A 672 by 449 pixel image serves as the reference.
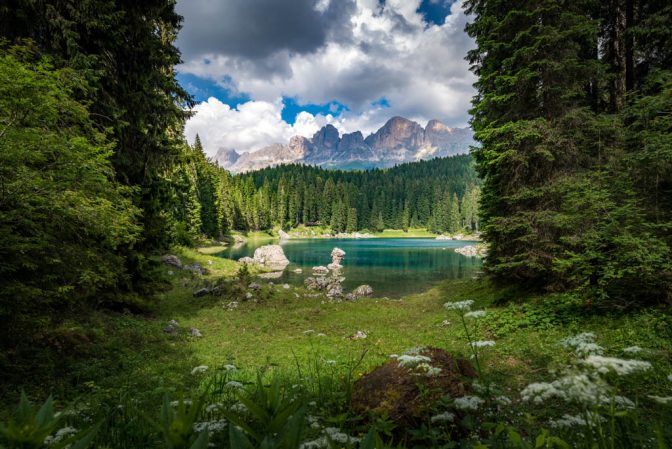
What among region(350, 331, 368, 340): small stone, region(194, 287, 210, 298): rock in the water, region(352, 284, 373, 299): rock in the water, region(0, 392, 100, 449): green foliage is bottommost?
region(352, 284, 373, 299): rock in the water

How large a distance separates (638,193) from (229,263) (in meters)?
30.7

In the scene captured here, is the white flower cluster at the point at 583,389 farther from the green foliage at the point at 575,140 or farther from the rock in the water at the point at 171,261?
the rock in the water at the point at 171,261

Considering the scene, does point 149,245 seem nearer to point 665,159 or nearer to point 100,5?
point 100,5

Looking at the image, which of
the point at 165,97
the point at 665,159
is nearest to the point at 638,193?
the point at 665,159

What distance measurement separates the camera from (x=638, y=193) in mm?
8266

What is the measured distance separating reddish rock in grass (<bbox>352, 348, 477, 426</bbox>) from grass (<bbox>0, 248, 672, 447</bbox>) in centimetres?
39

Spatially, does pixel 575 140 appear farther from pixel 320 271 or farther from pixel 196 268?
pixel 320 271

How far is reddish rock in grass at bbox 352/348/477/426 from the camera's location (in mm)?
3758

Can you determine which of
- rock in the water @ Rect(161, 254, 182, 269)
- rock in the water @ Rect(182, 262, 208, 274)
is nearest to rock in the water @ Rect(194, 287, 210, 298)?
rock in the water @ Rect(182, 262, 208, 274)

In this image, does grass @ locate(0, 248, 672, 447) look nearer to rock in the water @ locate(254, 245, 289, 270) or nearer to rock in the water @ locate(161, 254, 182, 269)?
rock in the water @ locate(161, 254, 182, 269)

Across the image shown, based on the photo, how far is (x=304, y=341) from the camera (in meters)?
11.3

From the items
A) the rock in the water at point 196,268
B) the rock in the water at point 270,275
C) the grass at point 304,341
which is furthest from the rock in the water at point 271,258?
the grass at point 304,341

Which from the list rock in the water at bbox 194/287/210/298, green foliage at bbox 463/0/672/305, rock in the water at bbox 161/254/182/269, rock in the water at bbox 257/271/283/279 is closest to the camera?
green foliage at bbox 463/0/672/305

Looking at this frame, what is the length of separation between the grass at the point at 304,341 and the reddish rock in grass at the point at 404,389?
Answer: 1.29 feet
